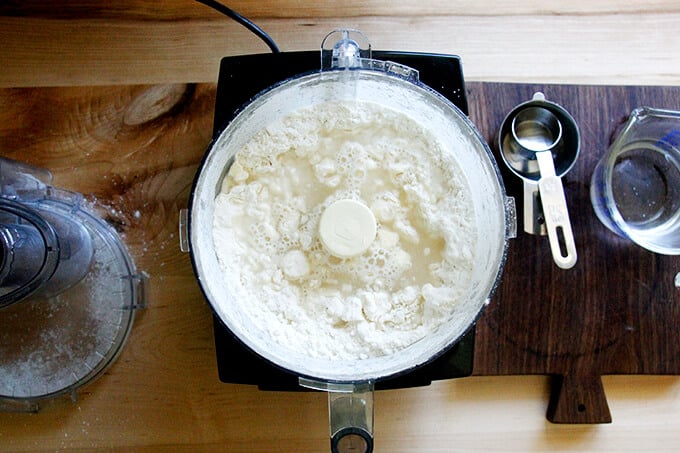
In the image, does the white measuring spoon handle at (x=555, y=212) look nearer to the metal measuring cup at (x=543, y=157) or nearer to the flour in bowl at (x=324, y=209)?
the metal measuring cup at (x=543, y=157)

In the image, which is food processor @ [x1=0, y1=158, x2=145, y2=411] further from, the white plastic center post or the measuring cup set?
the measuring cup set

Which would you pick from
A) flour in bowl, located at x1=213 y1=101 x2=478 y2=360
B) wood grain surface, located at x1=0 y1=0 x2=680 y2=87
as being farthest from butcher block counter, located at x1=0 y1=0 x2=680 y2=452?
flour in bowl, located at x1=213 y1=101 x2=478 y2=360

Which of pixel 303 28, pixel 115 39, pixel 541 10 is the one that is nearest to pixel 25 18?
pixel 115 39

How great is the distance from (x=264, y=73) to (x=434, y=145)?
0.20m

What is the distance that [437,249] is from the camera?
64cm

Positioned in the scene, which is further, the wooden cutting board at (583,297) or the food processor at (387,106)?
the wooden cutting board at (583,297)

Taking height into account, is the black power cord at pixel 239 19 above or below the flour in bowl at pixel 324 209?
above

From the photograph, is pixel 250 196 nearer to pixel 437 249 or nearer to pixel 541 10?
pixel 437 249

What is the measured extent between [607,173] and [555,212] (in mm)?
86

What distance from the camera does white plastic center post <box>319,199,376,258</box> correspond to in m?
0.61

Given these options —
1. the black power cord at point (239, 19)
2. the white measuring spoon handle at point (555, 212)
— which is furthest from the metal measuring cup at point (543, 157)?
the black power cord at point (239, 19)

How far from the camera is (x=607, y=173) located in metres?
0.69

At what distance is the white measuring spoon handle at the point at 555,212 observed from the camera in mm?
657

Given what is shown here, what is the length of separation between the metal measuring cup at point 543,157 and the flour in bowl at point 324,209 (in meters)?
0.11
